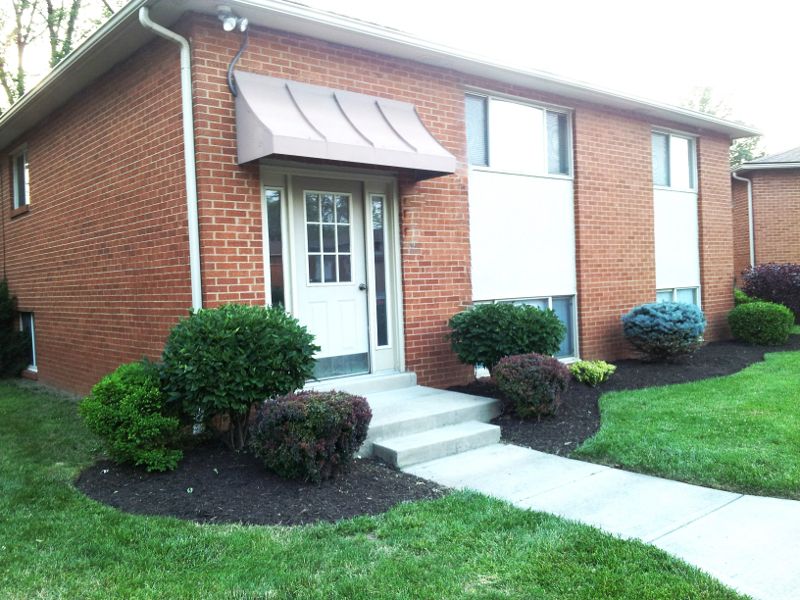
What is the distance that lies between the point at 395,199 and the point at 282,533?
465 centimetres

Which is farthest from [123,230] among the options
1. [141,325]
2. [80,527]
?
[80,527]

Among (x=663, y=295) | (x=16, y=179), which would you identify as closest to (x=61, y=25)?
(x=16, y=179)

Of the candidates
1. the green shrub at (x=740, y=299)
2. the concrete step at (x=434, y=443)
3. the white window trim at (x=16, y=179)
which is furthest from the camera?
the green shrub at (x=740, y=299)

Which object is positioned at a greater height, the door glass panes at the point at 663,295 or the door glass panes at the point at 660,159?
the door glass panes at the point at 660,159

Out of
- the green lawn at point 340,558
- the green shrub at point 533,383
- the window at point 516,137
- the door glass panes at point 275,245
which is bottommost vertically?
the green lawn at point 340,558

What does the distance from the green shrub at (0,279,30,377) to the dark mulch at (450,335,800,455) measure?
26.7ft

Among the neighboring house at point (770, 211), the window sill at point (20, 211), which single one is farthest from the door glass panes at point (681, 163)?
the window sill at point (20, 211)

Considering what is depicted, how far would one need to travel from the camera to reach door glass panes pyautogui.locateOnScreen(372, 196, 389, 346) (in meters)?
7.89

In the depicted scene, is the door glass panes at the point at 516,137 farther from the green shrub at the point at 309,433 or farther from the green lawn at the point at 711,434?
the green shrub at the point at 309,433

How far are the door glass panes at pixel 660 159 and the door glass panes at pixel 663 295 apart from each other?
1.91 metres

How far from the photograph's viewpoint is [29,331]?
38.6 feet

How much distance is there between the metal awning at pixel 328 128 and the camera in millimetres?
6180

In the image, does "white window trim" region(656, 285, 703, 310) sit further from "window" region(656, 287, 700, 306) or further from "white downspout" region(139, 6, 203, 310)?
"white downspout" region(139, 6, 203, 310)

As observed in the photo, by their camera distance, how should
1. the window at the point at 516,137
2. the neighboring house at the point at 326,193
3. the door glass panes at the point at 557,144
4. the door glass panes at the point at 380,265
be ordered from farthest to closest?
the door glass panes at the point at 557,144
the window at the point at 516,137
the door glass panes at the point at 380,265
the neighboring house at the point at 326,193
